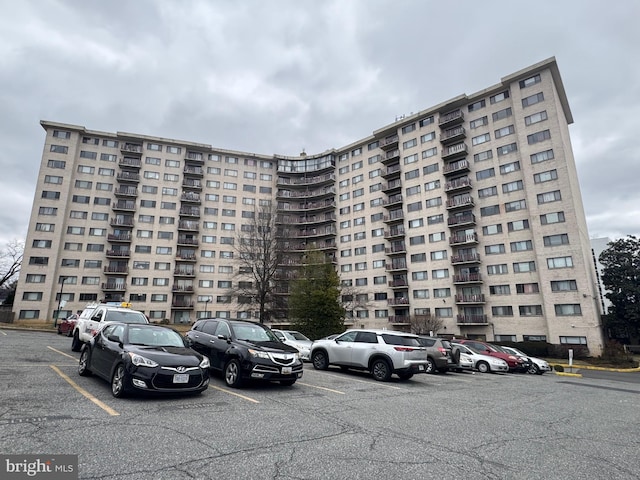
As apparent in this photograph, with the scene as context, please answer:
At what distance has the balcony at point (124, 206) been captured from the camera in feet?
179

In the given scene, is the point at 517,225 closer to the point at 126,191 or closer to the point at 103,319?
the point at 103,319

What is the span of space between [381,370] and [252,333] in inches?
183

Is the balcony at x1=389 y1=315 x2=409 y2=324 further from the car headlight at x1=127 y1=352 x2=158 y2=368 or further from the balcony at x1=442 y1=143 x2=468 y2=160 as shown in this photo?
the car headlight at x1=127 y1=352 x2=158 y2=368

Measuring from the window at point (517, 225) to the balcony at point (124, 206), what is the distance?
2146 inches

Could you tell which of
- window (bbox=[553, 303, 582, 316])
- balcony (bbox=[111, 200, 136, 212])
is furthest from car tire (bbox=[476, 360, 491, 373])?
balcony (bbox=[111, 200, 136, 212])

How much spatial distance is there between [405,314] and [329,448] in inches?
1809

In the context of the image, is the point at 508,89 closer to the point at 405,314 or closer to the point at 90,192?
the point at 405,314

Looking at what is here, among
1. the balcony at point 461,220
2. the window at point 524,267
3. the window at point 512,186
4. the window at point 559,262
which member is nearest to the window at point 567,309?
the window at point 559,262

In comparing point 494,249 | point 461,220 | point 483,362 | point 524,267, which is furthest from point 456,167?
point 483,362

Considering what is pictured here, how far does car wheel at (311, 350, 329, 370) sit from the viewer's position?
42.9 ft

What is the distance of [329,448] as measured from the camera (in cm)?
453

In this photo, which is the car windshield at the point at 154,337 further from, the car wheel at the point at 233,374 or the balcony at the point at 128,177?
the balcony at the point at 128,177

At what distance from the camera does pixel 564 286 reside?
36250 millimetres

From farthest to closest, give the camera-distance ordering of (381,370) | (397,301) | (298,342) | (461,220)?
(397,301) → (461,220) → (298,342) → (381,370)
